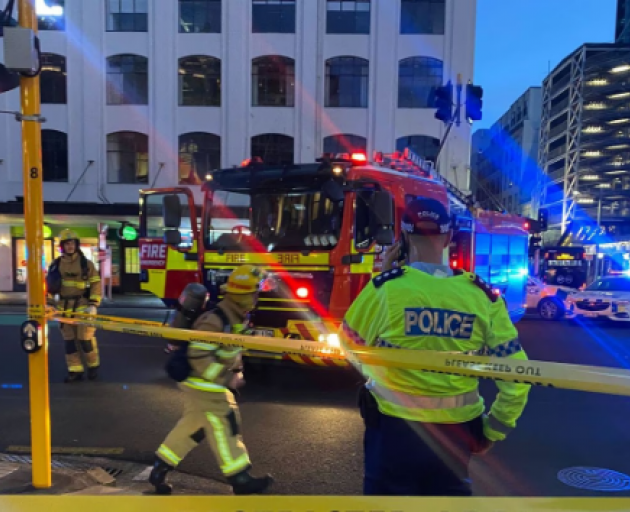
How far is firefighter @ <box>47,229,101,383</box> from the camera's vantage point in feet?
21.5

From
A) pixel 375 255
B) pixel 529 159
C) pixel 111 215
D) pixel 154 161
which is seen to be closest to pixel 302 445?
pixel 375 255

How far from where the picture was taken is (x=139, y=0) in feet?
62.4

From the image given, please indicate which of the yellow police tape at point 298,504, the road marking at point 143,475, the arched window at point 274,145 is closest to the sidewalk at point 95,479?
the road marking at point 143,475

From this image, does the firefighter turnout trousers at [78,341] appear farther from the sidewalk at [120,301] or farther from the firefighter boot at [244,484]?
the sidewalk at [120,301]

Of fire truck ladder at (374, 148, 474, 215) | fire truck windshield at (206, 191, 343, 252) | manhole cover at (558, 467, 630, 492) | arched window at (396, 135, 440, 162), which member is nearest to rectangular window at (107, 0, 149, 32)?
arched window at (396, 135, 440, 162)

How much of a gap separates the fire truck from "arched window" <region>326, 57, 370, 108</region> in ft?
40.7

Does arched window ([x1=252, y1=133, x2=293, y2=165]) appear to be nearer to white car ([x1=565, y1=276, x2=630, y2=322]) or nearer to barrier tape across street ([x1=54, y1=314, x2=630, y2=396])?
white car ([x1=565, y1=276, x2=630, y2=322])

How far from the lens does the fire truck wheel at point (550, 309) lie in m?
13.1

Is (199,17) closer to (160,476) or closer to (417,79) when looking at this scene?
(417,79)

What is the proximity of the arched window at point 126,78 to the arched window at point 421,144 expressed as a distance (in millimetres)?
10071

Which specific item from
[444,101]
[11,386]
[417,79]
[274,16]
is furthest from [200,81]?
[11,386]

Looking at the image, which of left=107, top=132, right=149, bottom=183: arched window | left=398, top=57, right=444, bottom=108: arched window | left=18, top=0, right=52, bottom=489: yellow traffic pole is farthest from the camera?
left=107, top=132, right=149, bottom=183: arched window

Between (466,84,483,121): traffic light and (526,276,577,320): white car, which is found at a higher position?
(466,84,483,121): traffic light

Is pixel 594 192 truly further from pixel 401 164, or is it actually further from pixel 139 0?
pixel 401 164
